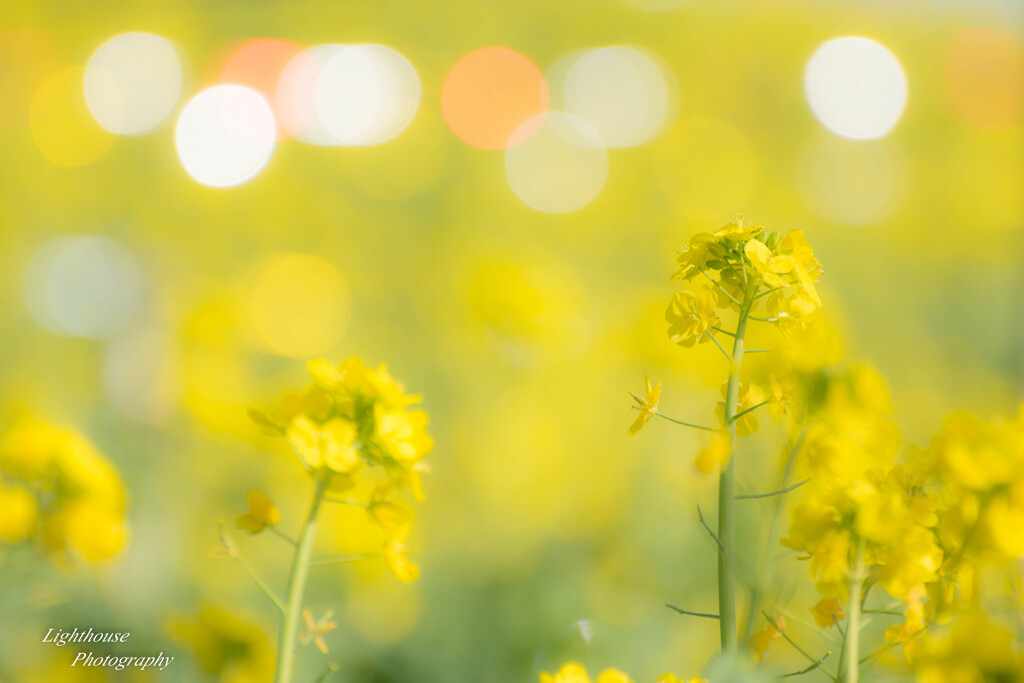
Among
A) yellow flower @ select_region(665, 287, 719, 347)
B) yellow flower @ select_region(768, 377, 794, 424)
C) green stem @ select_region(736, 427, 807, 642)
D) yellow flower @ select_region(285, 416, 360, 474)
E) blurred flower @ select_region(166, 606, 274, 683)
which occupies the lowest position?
blurred flower @ select_region(166, 606, 274, 683)

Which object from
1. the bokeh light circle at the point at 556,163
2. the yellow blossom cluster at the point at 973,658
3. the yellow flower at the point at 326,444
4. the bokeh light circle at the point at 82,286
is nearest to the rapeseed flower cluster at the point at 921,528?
the yellow blossom cluster at the point at 973,658

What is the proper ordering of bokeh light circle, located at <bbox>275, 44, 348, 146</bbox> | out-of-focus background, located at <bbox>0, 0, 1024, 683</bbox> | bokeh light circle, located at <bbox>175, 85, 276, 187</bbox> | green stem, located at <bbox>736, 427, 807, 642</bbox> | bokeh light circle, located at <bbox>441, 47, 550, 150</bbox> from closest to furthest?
green stem, located at <bbox>736, 427, 807, 642</bbox>, out-of-focus background, located at <bbox>0, 0, 1024, 683</bbox>, bokeh light circle, located at <bbox>175, 85, 276, 187</bbox>, bokeh light circle, located at <bbox>275, 44, 348, 146</bbox>, bokeh light circle, located at <bbox>441, 47, 550, 150</bbox>

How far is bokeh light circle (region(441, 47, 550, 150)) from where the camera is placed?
1.73 metres

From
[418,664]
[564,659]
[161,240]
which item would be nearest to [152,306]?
[161,240]

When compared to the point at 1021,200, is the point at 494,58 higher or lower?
higher

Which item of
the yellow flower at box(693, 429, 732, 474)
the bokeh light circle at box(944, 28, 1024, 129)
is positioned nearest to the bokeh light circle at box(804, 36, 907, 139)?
the bokeh light circle at box(944, 28, 1024, 129)

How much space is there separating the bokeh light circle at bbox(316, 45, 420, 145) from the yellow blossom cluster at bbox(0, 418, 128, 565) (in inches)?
54.6

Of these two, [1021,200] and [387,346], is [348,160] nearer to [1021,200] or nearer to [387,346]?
[387,346]

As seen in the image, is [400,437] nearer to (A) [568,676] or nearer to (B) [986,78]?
(A) [568,676]

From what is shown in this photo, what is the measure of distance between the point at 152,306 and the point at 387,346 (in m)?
0.44

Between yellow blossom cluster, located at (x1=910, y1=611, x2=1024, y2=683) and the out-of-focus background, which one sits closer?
yellow blossom cluster, located at (x1=910, y1=611, x2=1024, y2=683)

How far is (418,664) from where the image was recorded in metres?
0.76

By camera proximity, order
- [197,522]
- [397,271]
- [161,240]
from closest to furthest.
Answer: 1. [197,522]
2. [161,240]
3. [397,271]

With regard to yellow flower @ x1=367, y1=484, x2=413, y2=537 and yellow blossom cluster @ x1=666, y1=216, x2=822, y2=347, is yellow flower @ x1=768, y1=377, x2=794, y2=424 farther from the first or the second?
yellow flower @ x1=367, y1=484, x2=413, y2=537
